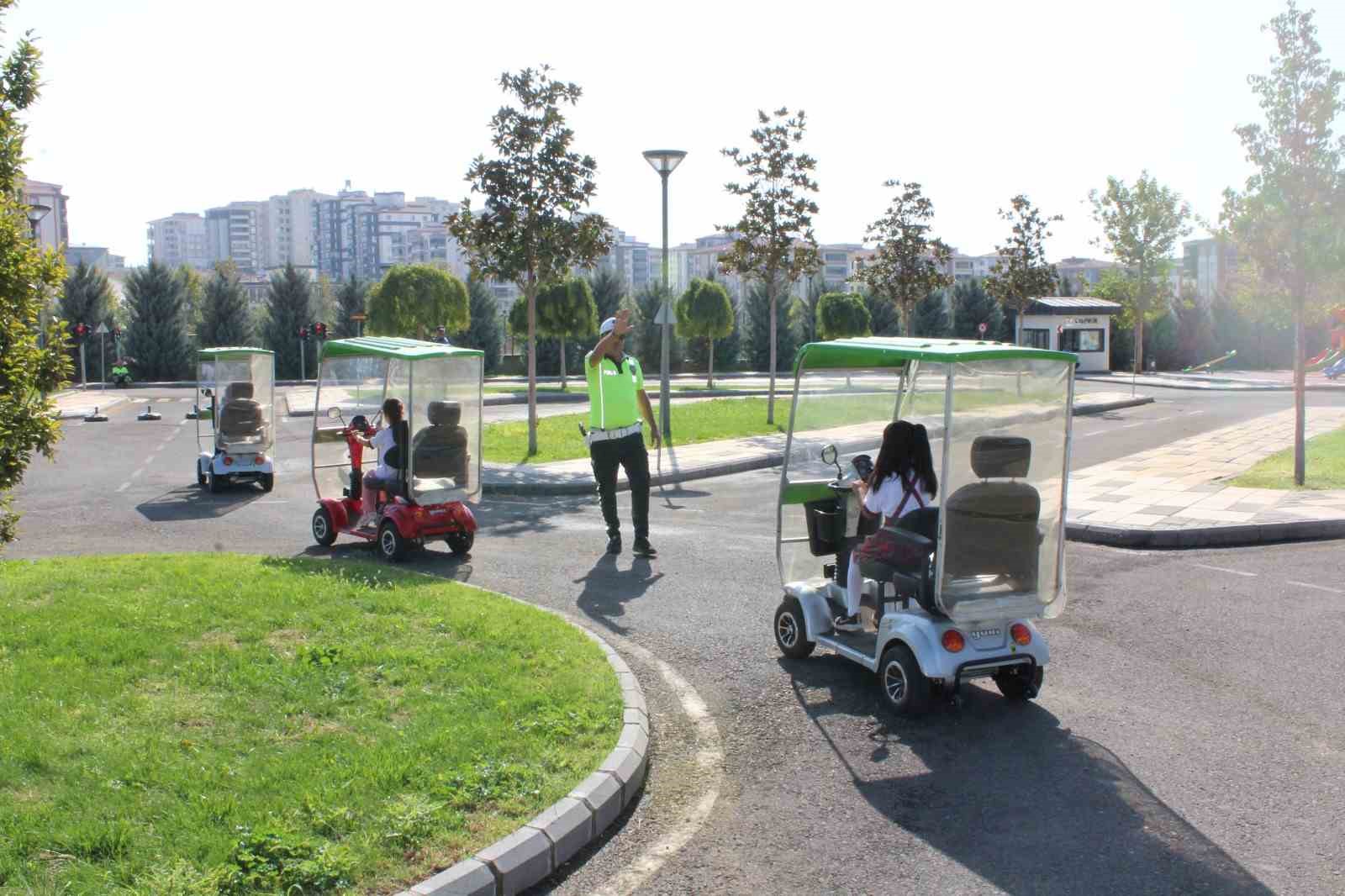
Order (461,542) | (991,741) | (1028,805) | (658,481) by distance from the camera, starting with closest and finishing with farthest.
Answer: (1028,805) → (991,741) → (461,542) → (658,481)

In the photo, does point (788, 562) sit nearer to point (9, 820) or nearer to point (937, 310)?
point (9, 820)

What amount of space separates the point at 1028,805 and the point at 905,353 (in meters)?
2.45

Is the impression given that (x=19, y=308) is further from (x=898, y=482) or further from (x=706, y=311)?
(x=706, y=311)

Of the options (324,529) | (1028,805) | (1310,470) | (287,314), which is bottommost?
(1028,805)

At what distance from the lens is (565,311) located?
44844 millimetres

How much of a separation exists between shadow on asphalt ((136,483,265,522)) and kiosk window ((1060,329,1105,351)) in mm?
43517

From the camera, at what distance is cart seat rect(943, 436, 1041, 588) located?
5.90 m

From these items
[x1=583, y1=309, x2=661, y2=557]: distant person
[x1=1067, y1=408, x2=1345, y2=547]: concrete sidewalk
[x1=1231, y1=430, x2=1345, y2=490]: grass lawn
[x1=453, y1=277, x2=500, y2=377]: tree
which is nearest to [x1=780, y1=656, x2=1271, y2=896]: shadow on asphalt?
[x1=583, y1=309, x2=661, y2=557]: distant person

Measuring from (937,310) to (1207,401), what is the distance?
29123mm

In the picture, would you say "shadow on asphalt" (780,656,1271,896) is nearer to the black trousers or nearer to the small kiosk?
the black trousers

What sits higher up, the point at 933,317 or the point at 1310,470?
the point at 933,317

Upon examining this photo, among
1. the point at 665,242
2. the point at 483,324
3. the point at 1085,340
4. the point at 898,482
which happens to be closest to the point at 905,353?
the point at 898,482

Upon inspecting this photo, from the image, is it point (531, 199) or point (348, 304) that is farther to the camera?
point (348, 304)

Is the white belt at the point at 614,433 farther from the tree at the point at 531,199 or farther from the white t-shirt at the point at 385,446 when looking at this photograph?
the tree at the point at 531,199
